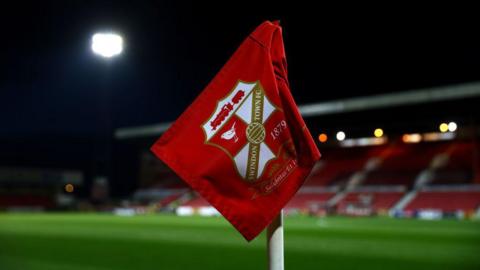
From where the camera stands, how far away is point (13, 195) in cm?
5000

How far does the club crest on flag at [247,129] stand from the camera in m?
2.01

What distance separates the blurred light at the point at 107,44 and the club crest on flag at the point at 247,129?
2578 centimetres

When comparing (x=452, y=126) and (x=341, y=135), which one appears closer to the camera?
(x=452, y=126)

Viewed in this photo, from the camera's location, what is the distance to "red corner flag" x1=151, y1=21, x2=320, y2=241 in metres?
2.01

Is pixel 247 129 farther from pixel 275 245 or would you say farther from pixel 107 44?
pixel 107 44

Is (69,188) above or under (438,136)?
under

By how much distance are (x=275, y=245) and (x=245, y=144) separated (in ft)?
1.38

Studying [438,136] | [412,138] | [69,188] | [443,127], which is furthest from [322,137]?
[69,188]

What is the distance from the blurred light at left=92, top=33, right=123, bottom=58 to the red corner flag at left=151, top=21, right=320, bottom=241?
25.7m

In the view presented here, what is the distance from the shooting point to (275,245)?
2059mm

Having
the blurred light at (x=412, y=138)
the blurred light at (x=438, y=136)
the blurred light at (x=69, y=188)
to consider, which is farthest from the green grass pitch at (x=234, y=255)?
the blurred light at (x=69, y=188)

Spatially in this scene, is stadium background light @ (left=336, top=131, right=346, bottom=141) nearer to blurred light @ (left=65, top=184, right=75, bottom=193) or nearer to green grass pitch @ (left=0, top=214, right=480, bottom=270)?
blurred light @ (left=65, top=184, right=75, bottom=193)

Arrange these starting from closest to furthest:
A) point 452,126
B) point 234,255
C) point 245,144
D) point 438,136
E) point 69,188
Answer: point 245,144, point 234,255, point 452,126, point 438,136, point 69,188

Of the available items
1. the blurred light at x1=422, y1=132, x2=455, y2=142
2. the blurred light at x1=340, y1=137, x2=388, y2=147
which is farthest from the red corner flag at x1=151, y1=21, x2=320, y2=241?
the blurred light at x1=340, y1=137, x2=388, y2=147
